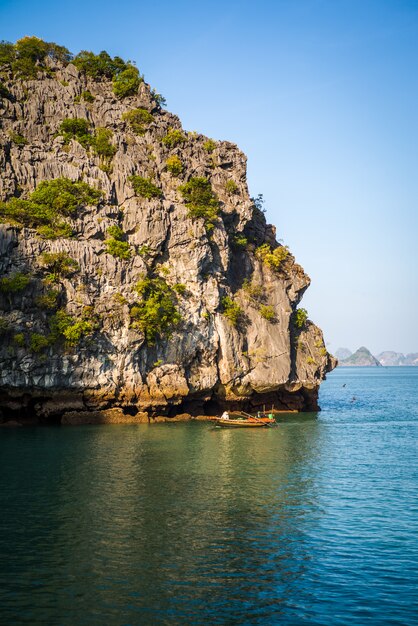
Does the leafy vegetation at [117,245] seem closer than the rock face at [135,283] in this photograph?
No

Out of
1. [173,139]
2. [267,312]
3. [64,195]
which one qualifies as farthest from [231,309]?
[64,195]

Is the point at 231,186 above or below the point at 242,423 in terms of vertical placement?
above

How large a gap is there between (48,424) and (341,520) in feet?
109

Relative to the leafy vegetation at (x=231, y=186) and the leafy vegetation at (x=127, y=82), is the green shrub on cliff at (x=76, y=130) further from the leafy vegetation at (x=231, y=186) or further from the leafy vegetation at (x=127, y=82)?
the leafy vegetation at (x=231, y=186)

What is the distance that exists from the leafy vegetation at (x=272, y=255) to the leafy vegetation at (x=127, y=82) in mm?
24074

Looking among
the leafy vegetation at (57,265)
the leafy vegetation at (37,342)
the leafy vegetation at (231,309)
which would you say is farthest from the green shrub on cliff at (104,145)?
the leafy vegetation at (37,342)

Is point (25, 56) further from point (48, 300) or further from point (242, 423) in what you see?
point (242, 423)

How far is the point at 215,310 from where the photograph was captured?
5741 cm

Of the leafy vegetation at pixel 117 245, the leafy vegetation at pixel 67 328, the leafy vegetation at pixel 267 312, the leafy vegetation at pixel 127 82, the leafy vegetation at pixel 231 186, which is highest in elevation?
the leafy vegetation at pixel 127 82

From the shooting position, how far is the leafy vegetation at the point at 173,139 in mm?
60469

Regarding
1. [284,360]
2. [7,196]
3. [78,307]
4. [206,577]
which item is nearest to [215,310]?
[284,360]

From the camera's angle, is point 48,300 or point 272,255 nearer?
point 48,300

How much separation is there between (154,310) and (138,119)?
24286 mm

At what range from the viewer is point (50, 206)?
50312 mm
